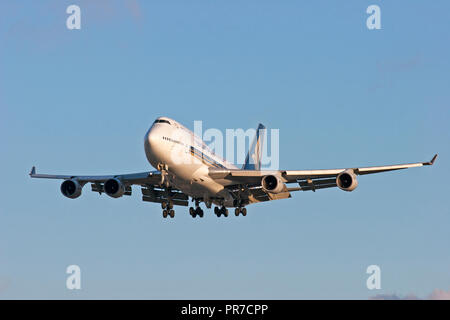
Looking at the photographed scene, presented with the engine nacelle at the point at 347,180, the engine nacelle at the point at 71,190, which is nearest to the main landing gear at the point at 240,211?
the engine nacelle at the point at 347,180

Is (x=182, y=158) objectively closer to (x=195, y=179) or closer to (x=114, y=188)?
(x=195, y=179)

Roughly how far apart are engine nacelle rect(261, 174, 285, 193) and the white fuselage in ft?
14.2

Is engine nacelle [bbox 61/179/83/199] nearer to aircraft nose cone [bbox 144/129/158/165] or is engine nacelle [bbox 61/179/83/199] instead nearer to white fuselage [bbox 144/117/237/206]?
white fuselage [bbox 144/117/237/206]

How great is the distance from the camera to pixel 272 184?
65.9 metres

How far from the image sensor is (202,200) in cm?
7100

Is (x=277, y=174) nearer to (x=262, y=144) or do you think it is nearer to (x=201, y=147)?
(x=201, y=147)

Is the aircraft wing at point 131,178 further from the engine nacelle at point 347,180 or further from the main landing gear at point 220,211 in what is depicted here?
the engine nacelle at point 347,180

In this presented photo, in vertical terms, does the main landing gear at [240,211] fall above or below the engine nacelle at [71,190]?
below

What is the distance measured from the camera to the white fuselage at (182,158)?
61.2 m

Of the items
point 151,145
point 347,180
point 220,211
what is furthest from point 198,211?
point 347,180

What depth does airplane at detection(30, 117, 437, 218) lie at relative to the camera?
204 feet
